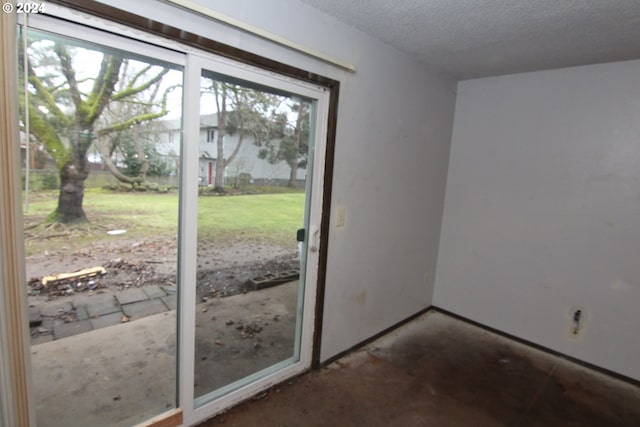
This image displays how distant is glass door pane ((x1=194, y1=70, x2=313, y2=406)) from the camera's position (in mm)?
1694

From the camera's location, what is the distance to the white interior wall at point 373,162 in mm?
1790

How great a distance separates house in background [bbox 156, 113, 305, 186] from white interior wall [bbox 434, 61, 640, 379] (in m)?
2.00

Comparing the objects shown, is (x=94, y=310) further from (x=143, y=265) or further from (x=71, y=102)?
(x=71, y=102)

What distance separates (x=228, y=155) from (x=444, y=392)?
213cm

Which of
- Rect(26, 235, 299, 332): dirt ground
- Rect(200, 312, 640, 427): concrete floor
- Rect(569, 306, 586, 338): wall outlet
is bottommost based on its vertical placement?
Rect(200, 312, 640, 427): concrete floor

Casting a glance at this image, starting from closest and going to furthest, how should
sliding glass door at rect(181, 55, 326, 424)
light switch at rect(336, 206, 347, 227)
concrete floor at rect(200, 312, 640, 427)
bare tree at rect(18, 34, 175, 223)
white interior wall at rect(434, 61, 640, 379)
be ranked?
bare tree at rect(18, 34, 175, 223) < sliding glass door at rect(181, 55, 326, 424) < concrete floor at rect(200, 312, 640, 427) < light switch at rect(336, 206, 347, 227) < white interior wall at rect(434, 61, 640, 379)

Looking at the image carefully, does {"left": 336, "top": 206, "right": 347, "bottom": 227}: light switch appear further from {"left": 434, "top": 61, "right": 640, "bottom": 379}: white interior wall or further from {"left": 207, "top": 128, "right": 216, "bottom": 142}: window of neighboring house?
{"left": 434, "top": 61, "right": 640, "bottom": 379}: white interior wall

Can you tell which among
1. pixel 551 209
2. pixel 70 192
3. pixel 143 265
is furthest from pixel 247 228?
pixel 551 209

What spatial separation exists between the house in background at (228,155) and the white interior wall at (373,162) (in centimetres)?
41

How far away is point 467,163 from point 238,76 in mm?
2449

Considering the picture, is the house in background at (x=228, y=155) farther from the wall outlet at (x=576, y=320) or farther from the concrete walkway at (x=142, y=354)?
the wall outlet at (x=576, y=320)

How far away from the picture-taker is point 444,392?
216 cm

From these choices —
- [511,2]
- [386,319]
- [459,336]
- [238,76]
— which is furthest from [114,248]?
[459,336]

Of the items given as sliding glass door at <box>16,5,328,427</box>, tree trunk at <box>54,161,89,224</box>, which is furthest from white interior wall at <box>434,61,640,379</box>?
tree trunk at <box>54,161,89,224</box>
